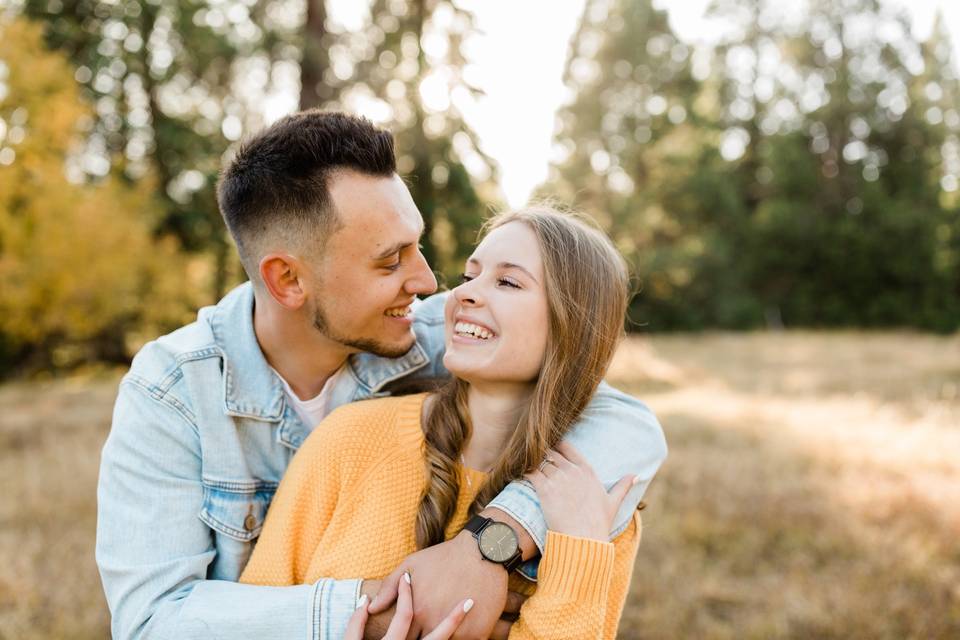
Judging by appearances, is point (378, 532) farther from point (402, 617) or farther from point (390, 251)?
point (390, 251)

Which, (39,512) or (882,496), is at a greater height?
(882,496)

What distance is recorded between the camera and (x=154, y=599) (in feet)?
6.37

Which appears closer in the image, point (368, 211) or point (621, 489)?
point (621, 489)

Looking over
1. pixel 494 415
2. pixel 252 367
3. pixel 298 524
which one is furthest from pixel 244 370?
pixel 494 415

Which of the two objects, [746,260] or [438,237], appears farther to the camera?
[746,260]

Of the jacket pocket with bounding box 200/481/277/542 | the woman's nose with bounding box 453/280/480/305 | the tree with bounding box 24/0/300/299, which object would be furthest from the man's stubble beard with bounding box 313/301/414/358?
the tree with bounding box 24/0/300/299

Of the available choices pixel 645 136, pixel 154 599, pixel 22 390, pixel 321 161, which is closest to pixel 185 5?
pixel 22 390

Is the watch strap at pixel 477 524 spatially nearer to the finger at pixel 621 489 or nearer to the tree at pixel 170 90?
the finger at pixel 621 489

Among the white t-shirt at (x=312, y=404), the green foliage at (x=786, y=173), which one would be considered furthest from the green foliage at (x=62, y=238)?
the green foliage at (x=786, y=173)

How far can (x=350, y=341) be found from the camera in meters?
2.46

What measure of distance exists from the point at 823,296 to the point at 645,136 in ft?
24.7

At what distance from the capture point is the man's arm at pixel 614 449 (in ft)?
6.41

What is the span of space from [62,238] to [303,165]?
9.57 metres

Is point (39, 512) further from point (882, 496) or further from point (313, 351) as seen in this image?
point (882, 496)
